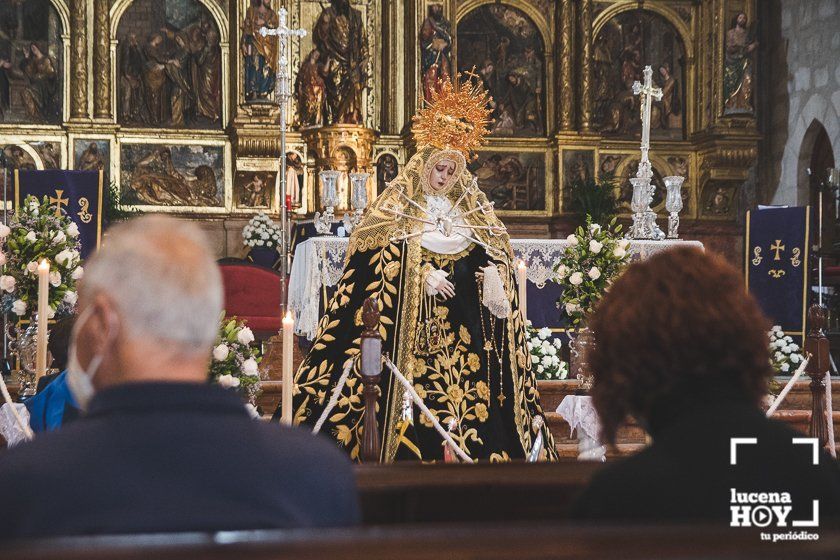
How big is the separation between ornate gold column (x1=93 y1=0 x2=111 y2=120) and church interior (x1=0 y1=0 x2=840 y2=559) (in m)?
0.04

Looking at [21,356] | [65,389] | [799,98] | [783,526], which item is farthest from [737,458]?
[799,98]

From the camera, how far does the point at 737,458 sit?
1754mm

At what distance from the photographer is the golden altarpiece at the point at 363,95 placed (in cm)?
1327

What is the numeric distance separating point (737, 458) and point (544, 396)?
20.0 feet

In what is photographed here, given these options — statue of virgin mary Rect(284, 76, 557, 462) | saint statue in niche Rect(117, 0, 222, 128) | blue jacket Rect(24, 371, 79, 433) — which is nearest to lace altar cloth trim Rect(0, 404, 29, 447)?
blue jacket Rect(24, 371, 79, 433)

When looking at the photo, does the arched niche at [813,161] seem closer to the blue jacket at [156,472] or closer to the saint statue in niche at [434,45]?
the saint statue in niche at [434,45]

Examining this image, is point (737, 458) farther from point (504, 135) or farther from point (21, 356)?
point (504, 135)

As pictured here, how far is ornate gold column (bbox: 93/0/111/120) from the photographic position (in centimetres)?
1328

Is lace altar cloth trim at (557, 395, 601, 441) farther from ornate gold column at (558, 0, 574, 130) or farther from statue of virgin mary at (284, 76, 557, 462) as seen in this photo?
ornate gold column at (558, 0, 574, 130)

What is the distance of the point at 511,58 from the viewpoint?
47.0 ft

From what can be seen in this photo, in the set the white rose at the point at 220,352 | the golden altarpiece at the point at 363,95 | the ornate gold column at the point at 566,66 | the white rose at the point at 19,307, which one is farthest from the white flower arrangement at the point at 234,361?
the ornate gold column at the point at 566,66

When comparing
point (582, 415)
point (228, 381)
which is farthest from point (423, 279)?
point (228, 381)

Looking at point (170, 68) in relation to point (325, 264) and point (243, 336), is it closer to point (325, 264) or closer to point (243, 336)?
point (325, 264)

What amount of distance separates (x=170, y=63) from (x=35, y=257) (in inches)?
306
